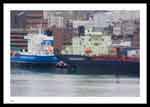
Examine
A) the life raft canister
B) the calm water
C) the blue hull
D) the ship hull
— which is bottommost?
the calm water

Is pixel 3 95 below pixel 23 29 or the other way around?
below

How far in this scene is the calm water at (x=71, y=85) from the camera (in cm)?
311

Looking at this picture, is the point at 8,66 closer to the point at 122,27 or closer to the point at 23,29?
the point at 23,29

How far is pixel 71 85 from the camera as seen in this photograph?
3.11 metres

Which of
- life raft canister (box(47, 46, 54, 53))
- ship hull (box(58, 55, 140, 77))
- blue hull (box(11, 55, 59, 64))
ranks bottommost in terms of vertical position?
ship hull (box(58, 55, 140, 77))

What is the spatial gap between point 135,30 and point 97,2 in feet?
0.64

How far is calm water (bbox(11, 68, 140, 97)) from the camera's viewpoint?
3.11 meters

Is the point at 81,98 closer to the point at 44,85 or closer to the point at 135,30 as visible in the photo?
the point at 44,85

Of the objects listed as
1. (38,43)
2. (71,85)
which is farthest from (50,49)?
(71,85)

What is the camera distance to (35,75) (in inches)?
123

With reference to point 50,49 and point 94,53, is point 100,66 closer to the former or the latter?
point 94,53

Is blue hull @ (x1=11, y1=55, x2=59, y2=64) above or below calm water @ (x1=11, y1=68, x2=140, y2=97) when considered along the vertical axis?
above

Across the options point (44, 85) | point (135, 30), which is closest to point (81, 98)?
point (44, 85)

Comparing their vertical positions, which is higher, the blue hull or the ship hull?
the blue hull
